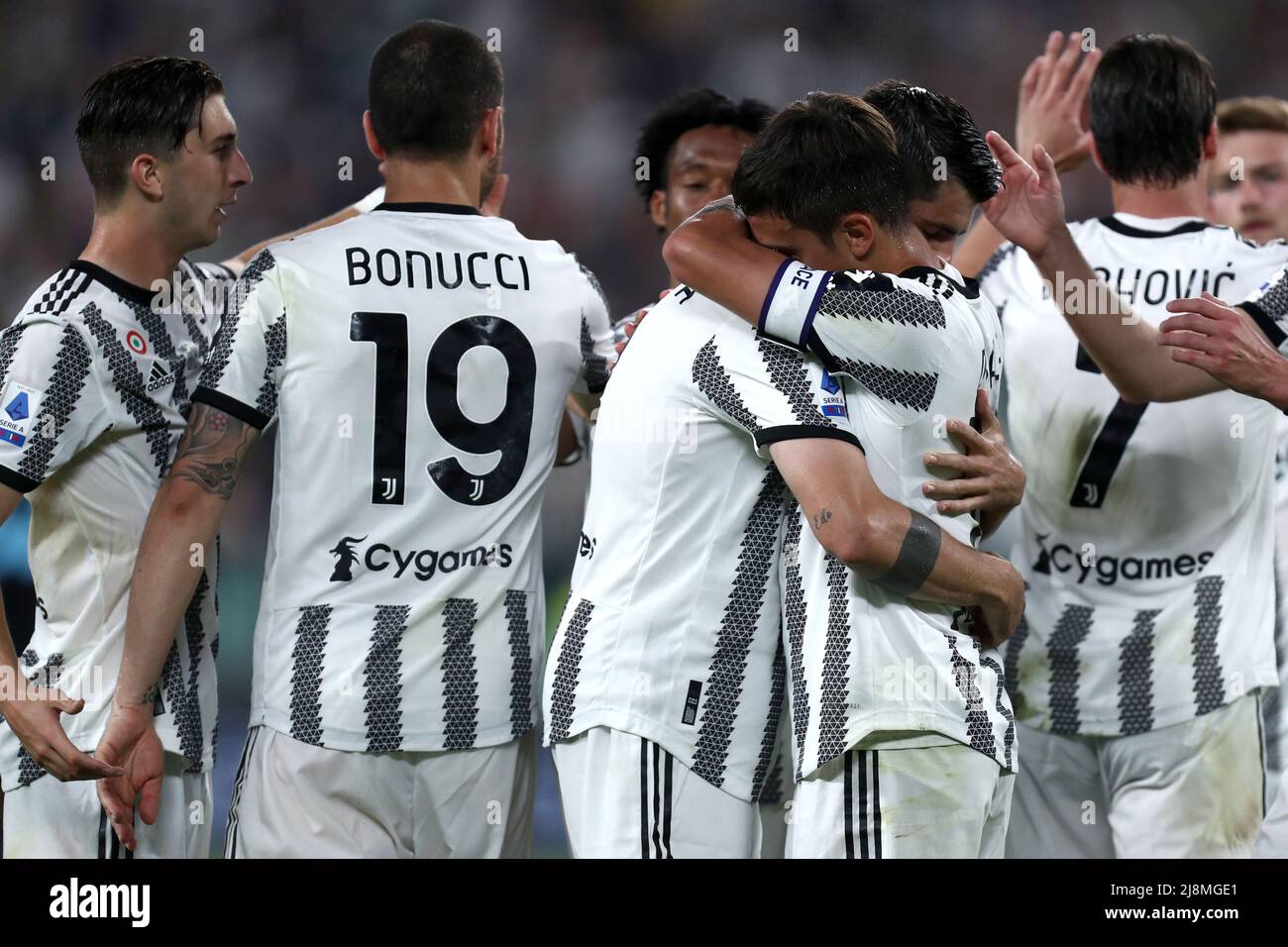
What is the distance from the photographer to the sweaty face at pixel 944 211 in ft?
9.17

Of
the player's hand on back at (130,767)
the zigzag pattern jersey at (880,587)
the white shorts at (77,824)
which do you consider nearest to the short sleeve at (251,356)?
the player's hand on back at (130,767)

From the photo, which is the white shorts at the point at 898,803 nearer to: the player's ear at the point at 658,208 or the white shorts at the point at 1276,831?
the white shorts at the point at 1276,831

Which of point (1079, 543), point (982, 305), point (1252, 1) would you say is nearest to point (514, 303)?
point (982, 305)

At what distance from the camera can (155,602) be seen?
2.78 m

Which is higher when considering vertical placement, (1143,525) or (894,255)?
(894,255)

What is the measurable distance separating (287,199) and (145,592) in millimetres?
5716

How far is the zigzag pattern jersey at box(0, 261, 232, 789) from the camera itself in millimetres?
2785

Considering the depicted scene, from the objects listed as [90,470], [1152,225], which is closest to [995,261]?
[1152,225]

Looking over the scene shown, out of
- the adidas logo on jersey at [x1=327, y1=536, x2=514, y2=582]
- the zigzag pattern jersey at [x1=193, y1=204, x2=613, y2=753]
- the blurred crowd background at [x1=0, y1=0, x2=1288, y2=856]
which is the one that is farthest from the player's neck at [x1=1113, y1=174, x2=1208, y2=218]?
the blurred crowd background at [x1=0, y1=0, x2=1288, y2=856]

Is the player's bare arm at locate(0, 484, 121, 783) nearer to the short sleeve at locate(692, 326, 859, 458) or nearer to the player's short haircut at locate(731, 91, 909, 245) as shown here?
the short sleeve at locate(692, 326, 859, 458)

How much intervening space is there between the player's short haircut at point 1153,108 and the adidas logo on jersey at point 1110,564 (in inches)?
38.0

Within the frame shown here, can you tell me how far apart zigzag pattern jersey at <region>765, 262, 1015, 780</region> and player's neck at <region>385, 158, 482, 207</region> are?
0.92 meters

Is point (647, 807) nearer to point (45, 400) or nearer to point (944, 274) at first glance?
point (944, 274)

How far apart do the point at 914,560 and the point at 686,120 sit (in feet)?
6.94
